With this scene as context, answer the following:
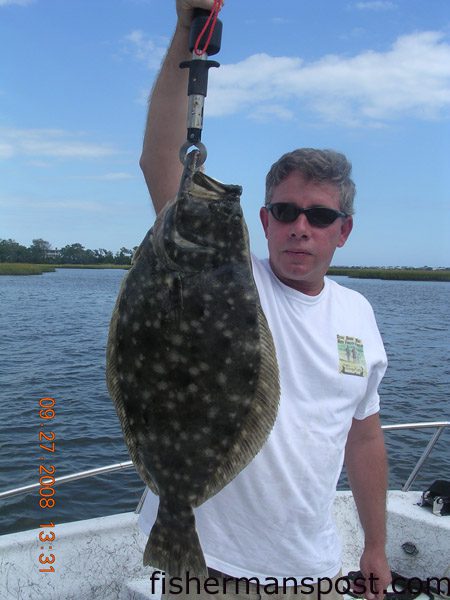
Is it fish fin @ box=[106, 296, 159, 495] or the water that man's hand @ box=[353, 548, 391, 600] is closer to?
fish fin @ box=[106, 296, 159, 495]

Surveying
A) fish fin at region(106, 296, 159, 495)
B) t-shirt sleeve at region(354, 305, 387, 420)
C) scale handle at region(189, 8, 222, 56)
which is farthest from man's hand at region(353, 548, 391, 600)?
scale handle at region(189, 8, 222, 56)

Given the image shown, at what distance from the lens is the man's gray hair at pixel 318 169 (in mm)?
2551

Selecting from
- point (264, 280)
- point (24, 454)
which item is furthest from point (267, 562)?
point (24, 454)

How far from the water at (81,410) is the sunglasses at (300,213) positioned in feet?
2.53

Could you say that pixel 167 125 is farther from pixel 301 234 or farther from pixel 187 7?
pixel 301 234

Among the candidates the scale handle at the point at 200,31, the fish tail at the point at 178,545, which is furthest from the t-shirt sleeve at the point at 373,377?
the scale handle at the point at 200,31

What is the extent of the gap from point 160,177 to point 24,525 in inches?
285

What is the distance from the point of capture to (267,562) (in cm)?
241

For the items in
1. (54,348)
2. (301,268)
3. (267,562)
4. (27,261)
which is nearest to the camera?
(267,562)

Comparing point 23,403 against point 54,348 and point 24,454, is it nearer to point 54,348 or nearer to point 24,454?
point 24,454

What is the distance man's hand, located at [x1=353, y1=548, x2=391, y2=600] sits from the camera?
2.88 meters

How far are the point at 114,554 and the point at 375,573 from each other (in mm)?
2373

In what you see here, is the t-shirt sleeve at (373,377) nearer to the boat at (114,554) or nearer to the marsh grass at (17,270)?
the boat at (114,554)

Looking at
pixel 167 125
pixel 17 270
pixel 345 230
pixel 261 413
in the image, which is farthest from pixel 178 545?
pixel 17 270
